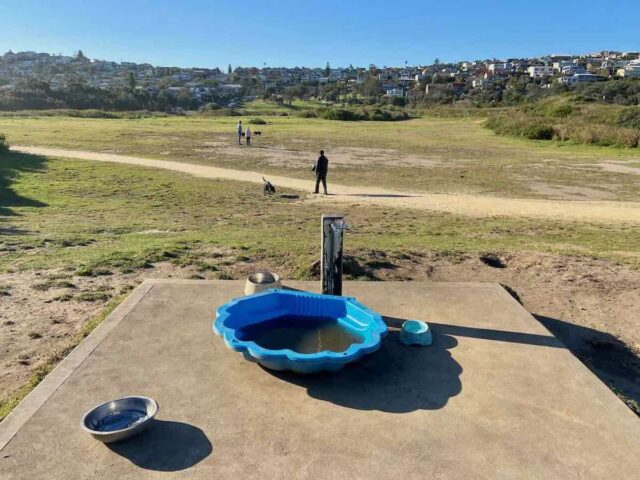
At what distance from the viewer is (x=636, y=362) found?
7.04m

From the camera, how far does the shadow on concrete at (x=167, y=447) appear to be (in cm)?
413

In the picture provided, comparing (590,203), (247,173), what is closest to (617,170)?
(590,203)

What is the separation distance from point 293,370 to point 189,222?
930 centimetres

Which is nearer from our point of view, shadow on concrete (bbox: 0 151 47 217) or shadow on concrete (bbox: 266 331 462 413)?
shadow on concrete (bbox: 266 331 462 413)

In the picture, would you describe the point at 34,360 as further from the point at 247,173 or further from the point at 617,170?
the point at 617,170

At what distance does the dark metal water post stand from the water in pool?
502 mm

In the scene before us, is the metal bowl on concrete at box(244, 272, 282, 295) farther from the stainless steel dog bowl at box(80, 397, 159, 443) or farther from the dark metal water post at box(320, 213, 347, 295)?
the stainless steel dog bowl at box(80, 397, 159, 443)

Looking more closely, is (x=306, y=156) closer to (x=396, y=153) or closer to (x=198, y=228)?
(x=396, y=153)

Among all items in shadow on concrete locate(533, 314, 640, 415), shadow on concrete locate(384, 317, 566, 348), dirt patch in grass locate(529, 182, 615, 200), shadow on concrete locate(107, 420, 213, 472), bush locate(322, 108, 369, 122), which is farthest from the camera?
bush locate(322, 108, 369, 122)

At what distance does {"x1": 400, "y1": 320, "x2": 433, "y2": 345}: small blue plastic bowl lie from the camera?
6066mm

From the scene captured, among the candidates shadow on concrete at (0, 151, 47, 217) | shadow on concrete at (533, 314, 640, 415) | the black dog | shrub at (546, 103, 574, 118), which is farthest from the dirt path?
shrub at (546, 103, 574, 118)

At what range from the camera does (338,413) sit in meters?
4.79

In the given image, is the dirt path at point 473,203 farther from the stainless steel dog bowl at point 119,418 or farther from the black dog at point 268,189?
the stainless steel dog bowl at point 119,418

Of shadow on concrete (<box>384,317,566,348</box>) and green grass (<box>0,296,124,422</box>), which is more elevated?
shadow on concrete (<box>384,317,566,348</box>)
